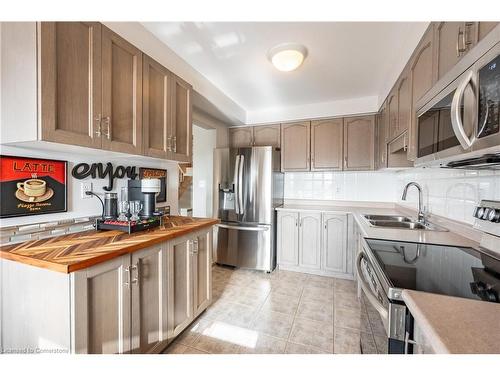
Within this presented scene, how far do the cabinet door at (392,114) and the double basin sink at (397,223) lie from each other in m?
0.81

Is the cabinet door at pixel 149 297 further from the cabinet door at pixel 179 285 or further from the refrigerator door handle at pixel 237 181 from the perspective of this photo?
the refrigerator door handle at pixel 237 181

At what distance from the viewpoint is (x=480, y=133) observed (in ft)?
2.19

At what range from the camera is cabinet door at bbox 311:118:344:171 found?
2934mm

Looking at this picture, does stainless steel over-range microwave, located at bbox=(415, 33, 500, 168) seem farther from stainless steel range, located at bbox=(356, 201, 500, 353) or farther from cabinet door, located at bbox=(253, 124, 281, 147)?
cabinet door, located at bbox=(253, 124, 281, 147)

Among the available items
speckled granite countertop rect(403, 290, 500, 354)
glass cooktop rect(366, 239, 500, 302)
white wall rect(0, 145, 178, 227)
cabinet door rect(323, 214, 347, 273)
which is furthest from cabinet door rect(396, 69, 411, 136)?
white wall rect(0, 145, 178, 227)

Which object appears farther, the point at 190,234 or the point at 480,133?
the point at 190,234

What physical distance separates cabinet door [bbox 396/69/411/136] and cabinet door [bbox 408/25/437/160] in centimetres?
7

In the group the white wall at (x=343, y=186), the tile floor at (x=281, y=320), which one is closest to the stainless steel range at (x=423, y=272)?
the tile floor at (x=281, y=320)
